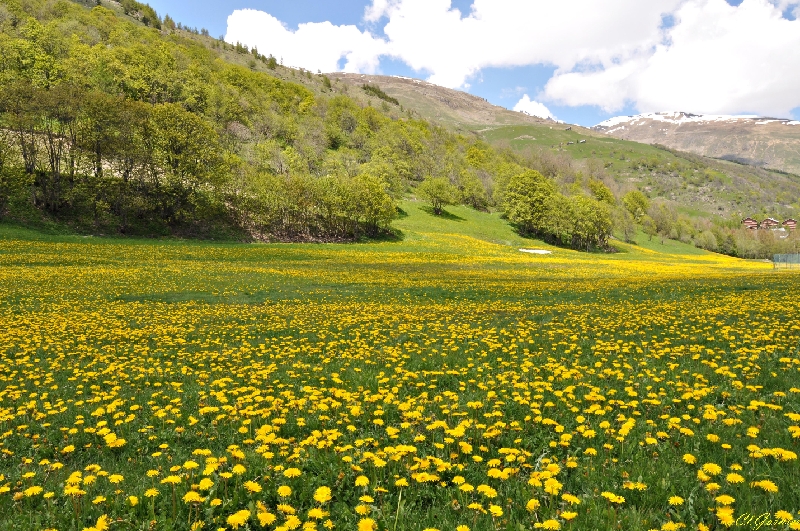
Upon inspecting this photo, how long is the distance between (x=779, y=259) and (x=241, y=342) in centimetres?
7060

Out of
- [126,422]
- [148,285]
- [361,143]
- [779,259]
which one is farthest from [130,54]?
[779,259]

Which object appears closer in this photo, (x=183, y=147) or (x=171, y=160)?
(x=171, y=160)

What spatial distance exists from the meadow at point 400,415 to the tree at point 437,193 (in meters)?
78.7

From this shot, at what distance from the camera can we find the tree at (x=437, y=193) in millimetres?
97250

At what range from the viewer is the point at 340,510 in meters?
4.64

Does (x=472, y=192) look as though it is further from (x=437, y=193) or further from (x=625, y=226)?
(x=625, y=226)

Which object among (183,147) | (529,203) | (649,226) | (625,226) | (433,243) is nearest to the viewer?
(183,147)

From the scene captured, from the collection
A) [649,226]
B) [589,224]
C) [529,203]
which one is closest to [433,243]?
[529,203]

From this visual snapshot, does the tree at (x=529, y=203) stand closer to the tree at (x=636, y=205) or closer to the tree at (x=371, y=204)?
the tree at (x=371, y=204)

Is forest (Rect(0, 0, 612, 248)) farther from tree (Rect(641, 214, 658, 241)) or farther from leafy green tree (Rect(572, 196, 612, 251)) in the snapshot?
tree (Rect(641, 214, 658, 241))

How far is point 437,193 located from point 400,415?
92.3 meters

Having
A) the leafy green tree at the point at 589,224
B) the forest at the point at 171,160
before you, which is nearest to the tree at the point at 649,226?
the leafy green tree at the point at 589,224

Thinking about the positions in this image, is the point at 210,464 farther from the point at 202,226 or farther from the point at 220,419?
the point at 202,226

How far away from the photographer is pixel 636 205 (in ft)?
501
